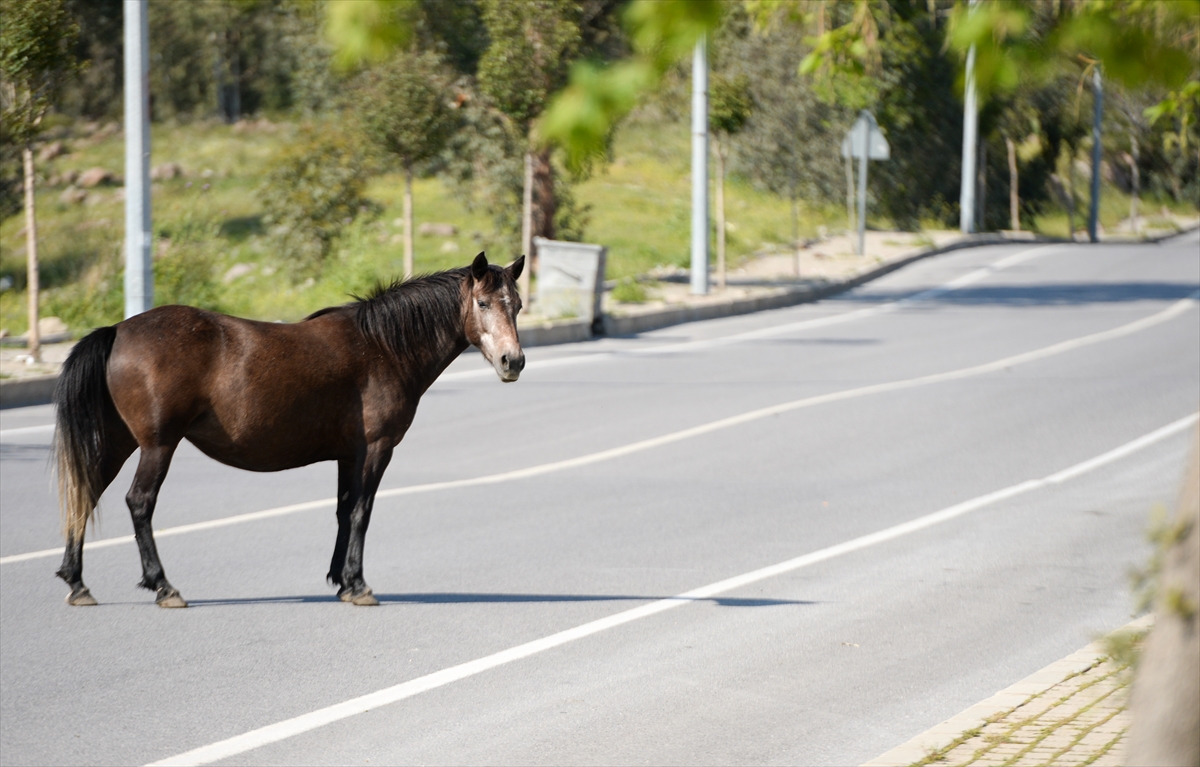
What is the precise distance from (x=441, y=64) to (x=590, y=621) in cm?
1956

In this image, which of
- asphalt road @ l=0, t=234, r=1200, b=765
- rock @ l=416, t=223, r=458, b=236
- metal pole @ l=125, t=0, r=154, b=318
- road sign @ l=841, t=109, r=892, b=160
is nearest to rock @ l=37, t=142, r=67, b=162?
rock @ l=416, t=223, r=458, b=236

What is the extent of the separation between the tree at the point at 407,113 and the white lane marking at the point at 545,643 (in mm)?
12133

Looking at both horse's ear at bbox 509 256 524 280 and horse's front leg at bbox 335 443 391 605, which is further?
horse's front leg at bbox 335 443 391 605

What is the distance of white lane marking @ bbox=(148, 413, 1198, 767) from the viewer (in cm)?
576

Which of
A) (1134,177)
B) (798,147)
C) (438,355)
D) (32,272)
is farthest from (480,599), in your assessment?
(1134,177)

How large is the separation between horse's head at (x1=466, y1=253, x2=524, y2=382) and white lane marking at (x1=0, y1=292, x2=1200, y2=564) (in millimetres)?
3298

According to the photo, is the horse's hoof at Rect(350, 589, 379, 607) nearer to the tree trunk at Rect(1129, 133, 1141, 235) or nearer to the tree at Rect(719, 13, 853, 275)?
the tree at Rect(719, 13, 853, 275)

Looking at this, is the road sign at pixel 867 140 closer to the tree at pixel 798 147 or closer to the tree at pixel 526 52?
the tree at pixel 798 147

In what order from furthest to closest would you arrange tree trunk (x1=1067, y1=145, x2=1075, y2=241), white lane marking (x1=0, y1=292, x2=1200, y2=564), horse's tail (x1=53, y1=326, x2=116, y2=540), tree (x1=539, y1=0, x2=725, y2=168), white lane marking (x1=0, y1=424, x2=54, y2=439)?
tree trunk (x1=1067, y1=145, x2=1075, y2=241)
white lane marking (x1=0, y1=424, x2=54, y2=439)
white lane marking (x1=0, y1=292, x2=1200, y2=564)
horse's tail (x1=53, y1=326, x2=116, y2=540)
tree (x1=539, y1=0, x2=725, y2=168)

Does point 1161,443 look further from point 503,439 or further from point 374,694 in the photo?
point 374,694

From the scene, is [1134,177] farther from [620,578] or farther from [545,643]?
[545,643]

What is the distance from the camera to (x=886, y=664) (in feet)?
22.9

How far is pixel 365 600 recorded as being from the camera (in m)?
7.77

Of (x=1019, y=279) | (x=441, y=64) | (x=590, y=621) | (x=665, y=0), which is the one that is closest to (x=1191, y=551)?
(x=665, y=0)
